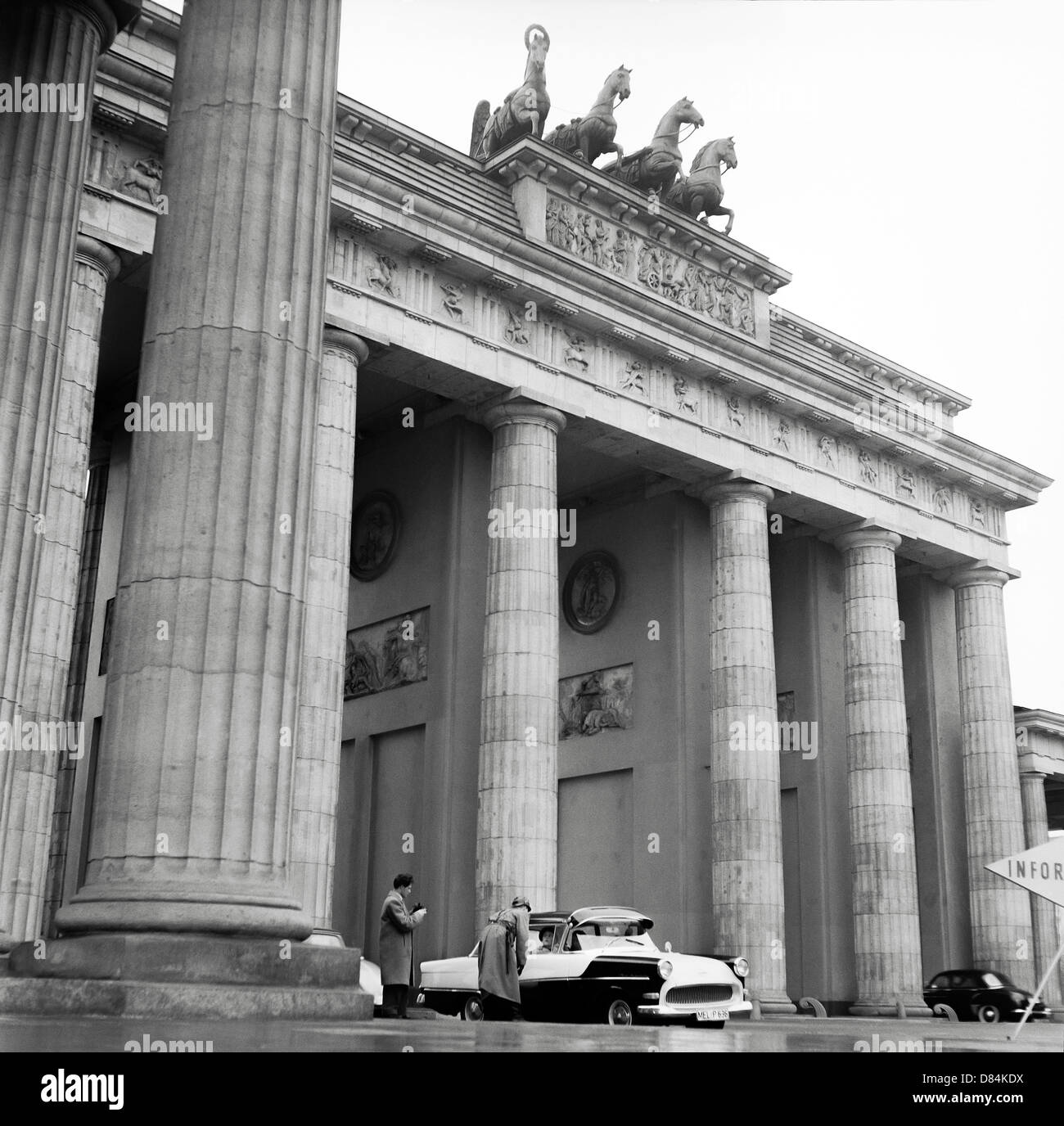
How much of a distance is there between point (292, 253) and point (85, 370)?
1261 cm

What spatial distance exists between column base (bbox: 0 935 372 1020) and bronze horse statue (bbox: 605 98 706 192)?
1062 inches

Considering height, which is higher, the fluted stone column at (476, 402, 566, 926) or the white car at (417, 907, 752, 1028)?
the fluted stone column at (476, 402, 566, 926)

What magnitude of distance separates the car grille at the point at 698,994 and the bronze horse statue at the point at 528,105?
19.8 m

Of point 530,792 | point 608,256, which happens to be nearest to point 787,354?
point 608,256

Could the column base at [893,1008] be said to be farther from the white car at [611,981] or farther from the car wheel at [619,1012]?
the car wheel at [619,1012]

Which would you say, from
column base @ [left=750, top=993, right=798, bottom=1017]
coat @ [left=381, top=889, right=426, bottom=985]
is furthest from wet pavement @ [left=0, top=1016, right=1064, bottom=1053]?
column base @ [left=750, top=993, right=798, bottom=1017]

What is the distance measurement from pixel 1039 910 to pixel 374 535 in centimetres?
2137

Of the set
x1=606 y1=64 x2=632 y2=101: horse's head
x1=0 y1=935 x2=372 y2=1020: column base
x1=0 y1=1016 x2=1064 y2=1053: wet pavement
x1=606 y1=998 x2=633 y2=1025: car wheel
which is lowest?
x1=606 y1=998 x2=633 y2=1025: car wheel

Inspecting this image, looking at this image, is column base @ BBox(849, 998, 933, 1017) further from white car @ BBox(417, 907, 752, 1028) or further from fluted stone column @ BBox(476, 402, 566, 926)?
white car @ BBox(417, 907, 752, 1028)

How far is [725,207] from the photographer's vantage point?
34125 mm

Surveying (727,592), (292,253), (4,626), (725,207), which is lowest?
(4,626)

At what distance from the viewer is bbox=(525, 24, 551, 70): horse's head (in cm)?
3127

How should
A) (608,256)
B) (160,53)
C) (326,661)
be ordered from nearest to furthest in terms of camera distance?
1. (326,661)
2. (160,53)
3. (608,256)

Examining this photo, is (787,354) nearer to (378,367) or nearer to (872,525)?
(872,525)
